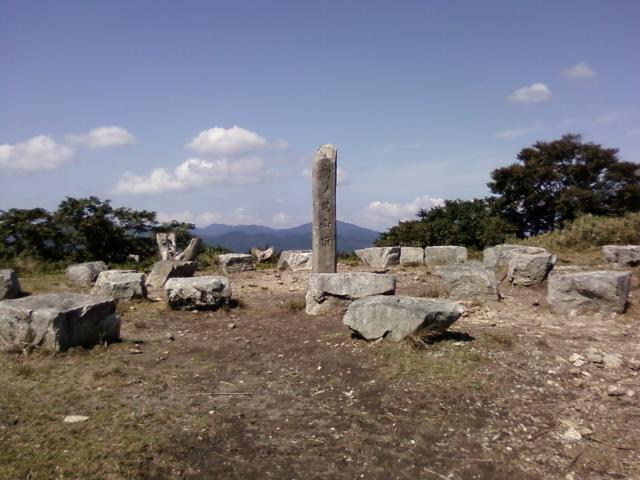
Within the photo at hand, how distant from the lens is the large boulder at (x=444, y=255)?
14575 mm

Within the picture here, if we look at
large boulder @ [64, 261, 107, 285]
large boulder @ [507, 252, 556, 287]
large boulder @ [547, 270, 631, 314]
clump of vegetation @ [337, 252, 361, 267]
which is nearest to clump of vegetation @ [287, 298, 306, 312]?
large boulder @ [547, 270, 631, 314]

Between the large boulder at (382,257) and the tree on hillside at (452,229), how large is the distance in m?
4.51

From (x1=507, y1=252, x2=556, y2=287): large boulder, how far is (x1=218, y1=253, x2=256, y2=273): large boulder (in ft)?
25.1

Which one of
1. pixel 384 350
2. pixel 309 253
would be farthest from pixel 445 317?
pixel 309 253

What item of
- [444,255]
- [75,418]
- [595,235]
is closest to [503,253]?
[444,255]

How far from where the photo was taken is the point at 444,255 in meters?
14.7

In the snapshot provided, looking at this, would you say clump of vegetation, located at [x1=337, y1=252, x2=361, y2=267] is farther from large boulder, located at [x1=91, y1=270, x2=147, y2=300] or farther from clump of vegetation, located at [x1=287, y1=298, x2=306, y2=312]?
large boulder, located at [x1=91, y1=270, x2=147, y2=300]

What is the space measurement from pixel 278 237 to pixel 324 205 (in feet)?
235

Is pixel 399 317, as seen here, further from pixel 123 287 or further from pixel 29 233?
pixel 29 233

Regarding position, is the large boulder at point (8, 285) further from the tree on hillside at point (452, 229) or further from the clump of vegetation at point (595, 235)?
the clump of vegetation at point (595, 235)

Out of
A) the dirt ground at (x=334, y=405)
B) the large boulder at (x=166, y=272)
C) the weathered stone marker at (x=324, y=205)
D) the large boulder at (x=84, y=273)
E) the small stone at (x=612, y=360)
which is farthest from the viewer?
the large boulder at (x=84, y=273)

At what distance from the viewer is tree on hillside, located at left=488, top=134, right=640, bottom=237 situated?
2459 centimetres

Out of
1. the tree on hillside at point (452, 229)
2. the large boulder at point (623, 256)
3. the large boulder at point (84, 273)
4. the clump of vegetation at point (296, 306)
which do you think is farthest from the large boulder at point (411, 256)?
the large boulder at point (84, 273)

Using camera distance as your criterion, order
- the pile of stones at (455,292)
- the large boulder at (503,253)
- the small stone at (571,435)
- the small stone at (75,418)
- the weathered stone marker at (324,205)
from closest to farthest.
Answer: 1. the small stone at (571,435)
2. the small stone at (75,418)
3. the pile of stones at (455,292)
4. the weathered stone marker at (324,205)
5. the large boulder at (503,253)
